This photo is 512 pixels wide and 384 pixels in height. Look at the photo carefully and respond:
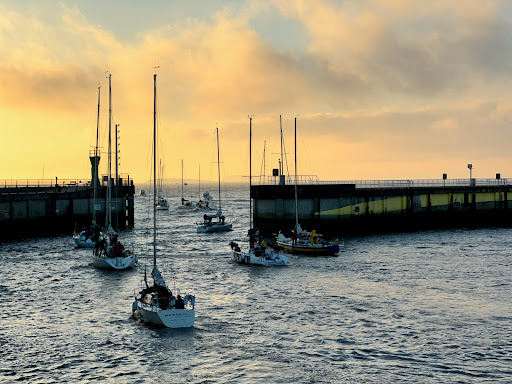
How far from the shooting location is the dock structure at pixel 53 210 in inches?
3120

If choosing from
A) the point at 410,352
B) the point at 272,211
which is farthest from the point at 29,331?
the point at 272,211

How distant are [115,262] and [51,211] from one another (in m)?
39.7

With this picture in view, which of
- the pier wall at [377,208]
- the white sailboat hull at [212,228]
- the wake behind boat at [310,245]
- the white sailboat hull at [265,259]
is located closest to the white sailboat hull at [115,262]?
the white sailboat hull at [265,259]

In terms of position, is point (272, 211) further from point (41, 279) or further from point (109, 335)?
point (109, 335)

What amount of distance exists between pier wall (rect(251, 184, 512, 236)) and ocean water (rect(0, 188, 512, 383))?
20240 millimetres

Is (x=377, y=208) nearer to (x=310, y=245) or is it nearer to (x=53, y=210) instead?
(x=310, y=245)

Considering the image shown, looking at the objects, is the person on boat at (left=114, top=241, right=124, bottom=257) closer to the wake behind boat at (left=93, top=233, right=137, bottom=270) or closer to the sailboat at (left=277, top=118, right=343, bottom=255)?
the wake behind boat at (left=93, top=233, right=137, bottom=270)

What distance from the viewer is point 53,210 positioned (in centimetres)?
8512

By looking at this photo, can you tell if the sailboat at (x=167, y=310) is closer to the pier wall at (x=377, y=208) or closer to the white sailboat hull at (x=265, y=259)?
the white sailboat hull at (x=265, y=259)

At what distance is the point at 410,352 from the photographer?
27125mm

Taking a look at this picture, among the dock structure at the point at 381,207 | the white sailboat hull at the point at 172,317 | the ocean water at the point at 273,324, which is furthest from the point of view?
the dock structure at the point at 381,207

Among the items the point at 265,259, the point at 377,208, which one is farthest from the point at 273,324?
the point at 377,208

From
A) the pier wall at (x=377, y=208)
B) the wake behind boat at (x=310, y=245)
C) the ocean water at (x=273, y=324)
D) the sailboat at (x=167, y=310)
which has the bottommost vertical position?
the ocean water at (x=273, y=324)

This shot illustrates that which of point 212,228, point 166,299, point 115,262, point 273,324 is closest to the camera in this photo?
point 166,299
